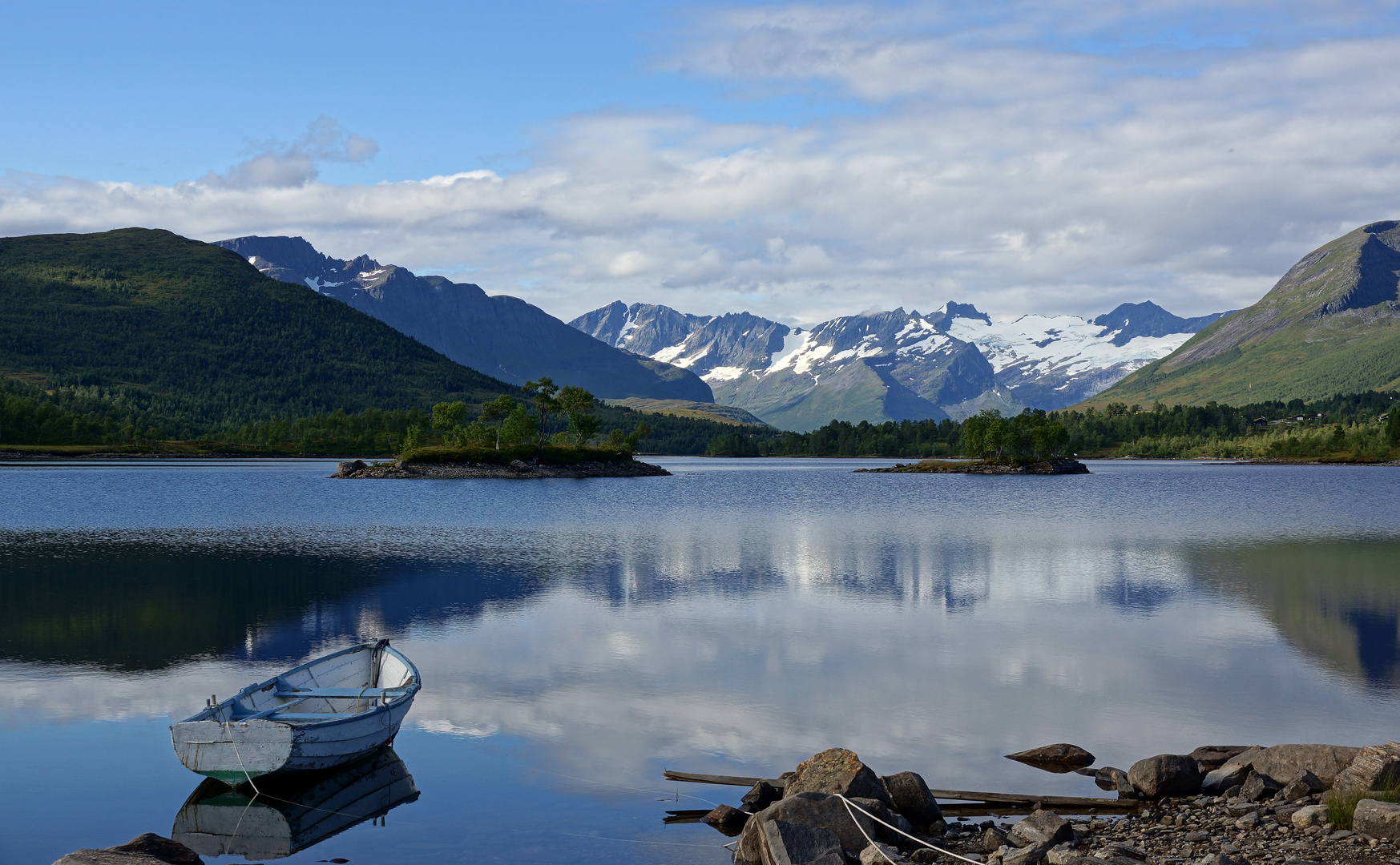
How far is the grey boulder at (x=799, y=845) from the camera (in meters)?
15.3

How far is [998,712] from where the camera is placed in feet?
83.7

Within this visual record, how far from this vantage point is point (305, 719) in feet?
69.3

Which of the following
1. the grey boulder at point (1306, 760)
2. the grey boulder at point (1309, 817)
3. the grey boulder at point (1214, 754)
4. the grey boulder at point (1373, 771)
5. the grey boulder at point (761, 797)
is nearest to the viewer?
the grey boulder at point (1309, 817)

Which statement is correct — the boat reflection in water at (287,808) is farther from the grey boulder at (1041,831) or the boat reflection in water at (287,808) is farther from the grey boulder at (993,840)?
the grey boulder at (1041,831)

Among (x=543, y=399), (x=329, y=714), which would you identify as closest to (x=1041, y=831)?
(x=329, y=714)

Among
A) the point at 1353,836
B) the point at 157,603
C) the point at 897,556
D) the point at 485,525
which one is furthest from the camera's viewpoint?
the point at 485,525

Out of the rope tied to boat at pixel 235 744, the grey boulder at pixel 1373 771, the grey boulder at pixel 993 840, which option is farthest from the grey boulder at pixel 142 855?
the grey boulder at pixel 1373 771

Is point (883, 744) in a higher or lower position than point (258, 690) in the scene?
lower

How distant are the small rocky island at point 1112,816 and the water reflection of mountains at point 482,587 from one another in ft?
41.1

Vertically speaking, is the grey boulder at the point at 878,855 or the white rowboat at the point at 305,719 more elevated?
the white rowboat at the point at 305,719

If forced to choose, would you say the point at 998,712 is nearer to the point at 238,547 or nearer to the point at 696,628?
the point at 696,628

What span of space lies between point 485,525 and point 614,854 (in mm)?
64189

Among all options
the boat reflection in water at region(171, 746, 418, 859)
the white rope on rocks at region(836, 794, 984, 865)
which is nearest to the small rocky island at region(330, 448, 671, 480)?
the boat reflection in water at region(171, 746, 418, 859)

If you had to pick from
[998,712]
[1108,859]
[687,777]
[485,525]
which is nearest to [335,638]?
[687,777]
